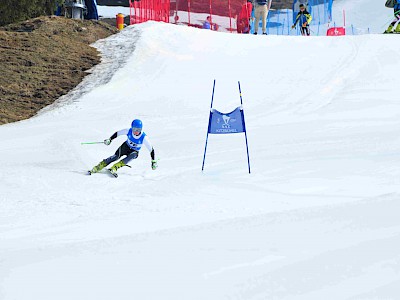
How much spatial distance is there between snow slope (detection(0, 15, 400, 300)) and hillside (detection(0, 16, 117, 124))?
0.72m

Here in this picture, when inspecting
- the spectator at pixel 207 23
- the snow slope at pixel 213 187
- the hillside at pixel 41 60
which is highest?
the spectator at pixel 207 23

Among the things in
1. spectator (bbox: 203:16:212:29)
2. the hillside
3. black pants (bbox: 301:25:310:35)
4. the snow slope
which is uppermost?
spectator (bbox: 203:16:212:29)

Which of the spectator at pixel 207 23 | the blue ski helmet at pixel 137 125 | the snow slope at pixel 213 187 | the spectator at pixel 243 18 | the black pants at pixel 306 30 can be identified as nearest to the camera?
the snow slope at pixel 213 187

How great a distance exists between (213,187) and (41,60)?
13.0 metres

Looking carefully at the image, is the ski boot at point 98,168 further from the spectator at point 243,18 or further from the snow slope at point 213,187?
the spectator at point 243,18

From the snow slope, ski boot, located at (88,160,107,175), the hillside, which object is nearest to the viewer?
the snow slope

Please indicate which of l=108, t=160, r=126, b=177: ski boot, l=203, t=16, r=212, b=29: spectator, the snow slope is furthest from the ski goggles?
l=203, t=16, r=212, b=29: spectator

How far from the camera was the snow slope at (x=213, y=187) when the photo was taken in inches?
199

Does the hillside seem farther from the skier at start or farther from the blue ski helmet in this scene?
the blue ski helmet

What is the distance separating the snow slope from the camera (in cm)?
504

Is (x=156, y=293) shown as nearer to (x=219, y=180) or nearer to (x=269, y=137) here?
(x=219, y=180)

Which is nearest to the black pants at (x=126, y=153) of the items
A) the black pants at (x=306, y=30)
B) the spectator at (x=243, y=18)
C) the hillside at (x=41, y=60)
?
the hillside at (x=41, y=60)

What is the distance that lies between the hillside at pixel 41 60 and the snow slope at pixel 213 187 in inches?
28.3

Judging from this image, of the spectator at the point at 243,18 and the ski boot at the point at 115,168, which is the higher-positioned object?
the spectator at the point at 243,18
